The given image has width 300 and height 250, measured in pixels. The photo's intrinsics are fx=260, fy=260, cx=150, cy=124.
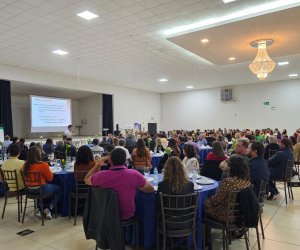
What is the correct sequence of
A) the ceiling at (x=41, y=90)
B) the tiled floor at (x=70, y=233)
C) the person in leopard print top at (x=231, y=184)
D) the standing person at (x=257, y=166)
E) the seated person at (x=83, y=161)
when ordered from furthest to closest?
the ceiling at (x=41, y=90) → the seated person at (x=83, y=161) → the standing person at (x=257, y=166) → the tiled floor at (x=70, y=233) → the person in leopard print top at (x=231, y=184)

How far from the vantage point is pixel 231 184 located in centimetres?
259

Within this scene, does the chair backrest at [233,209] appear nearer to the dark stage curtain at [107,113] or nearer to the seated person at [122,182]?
the seated person at [122,182]

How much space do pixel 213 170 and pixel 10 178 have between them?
3.09 meters

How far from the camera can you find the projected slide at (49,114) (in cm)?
1065

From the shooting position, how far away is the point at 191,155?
3994mm

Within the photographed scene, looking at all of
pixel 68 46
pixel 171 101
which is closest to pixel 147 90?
pixel 171 101

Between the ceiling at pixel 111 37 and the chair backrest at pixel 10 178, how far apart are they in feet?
9.28

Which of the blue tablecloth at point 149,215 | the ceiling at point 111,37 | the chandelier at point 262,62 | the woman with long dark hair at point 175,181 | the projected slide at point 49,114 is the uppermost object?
the ceiling at point 111,37

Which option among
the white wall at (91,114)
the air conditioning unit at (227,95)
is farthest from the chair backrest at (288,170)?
the white wall at (91,114)

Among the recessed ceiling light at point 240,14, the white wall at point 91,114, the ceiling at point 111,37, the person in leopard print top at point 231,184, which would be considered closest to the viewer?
the person in leopard print top at point 231,184

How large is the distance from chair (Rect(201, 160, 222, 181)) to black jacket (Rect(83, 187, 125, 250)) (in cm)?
203

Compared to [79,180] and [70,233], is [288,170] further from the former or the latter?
[70,233]

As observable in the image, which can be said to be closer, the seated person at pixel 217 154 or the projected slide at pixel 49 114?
the seated person at pixel 217 154

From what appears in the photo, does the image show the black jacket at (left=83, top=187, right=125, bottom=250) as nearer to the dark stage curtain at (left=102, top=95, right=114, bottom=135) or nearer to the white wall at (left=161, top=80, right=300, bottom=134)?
the dark stage curtain at (left=102, top=95, right=114, bottom=135)
